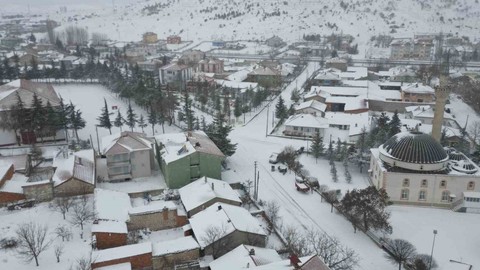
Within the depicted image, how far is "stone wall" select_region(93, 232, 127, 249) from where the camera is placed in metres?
23.9

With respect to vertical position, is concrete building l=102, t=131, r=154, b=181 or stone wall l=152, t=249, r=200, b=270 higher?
concrete building l=102, t=131, r=154, b=181

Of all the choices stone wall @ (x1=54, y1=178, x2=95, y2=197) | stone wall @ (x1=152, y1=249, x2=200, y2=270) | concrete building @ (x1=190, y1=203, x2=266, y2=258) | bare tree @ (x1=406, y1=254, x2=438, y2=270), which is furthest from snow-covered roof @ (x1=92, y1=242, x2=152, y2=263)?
bare tree @ (x1=406, y1=254, x2=438, y2=270)

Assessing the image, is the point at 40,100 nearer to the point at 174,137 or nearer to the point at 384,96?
the point at 174,137

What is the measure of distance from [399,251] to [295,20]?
13997 cm

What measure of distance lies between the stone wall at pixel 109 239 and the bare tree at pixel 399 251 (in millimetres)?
16366

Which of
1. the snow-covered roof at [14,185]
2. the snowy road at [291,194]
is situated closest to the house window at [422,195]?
the snowy road at [291,194]

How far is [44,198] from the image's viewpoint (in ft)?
94.5

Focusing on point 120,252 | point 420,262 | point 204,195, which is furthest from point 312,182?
point 120,252

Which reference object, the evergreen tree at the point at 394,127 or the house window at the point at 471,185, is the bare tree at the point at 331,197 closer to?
the house window at the point at 471,185

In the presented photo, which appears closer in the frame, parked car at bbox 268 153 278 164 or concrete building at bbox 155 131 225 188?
concrete building at bbox 155 131 225 188

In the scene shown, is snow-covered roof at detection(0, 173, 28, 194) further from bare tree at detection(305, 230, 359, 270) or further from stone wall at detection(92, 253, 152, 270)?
bare tree at detection(305, 230, 359, 270)

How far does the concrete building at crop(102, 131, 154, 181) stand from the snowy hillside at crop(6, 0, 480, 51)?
375 ft

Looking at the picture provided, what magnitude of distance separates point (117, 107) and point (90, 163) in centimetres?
2408

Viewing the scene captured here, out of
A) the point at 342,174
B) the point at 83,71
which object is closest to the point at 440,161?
the point at 342,174
